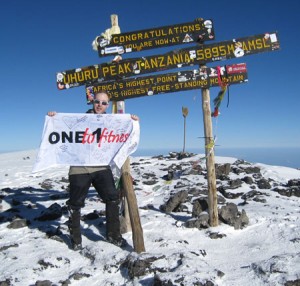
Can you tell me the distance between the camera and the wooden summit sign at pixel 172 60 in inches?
274

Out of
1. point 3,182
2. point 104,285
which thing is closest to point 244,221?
point 104,285

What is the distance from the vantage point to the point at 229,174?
14.6 m

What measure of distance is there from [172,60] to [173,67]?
159 millimetres

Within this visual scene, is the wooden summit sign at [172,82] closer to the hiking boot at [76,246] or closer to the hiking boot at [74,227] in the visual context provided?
the hiking boot at [74,227]

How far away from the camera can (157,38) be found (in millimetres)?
7250

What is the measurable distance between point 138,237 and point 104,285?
45.1 inches

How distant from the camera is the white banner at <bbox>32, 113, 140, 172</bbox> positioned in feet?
20.2

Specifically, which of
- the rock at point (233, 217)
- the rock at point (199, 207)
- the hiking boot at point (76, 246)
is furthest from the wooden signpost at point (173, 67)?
the hiking boot at point (76, 246)

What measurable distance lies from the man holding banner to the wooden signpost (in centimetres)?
115

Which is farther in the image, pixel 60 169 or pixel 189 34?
pixel 60 169

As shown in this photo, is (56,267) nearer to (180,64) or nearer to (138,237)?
(138,237)

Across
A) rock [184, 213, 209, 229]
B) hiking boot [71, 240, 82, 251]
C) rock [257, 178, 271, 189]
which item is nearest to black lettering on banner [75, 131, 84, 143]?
hiking boot [71, 240, 82, 251]

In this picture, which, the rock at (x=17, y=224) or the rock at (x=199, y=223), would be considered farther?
the rock at (x=17, y=224)

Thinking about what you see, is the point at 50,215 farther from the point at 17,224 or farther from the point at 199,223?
the point at 199,223
